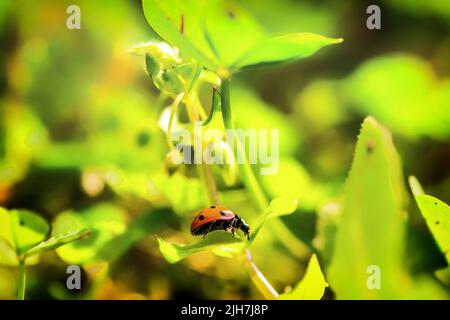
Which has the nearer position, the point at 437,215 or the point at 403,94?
the point at 437,215

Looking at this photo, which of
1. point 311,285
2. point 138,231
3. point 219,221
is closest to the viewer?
point 311,285

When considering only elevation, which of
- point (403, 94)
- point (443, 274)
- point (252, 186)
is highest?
point (403, 94)

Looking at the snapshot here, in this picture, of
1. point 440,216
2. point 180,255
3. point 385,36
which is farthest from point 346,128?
point 180,255

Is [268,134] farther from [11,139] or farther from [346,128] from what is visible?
[11,139]

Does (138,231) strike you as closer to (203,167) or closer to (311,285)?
(203,167)

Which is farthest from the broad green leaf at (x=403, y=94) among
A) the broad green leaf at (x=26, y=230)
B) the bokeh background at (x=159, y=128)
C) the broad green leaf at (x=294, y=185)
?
the broad green leaf at (x=26, y=230)

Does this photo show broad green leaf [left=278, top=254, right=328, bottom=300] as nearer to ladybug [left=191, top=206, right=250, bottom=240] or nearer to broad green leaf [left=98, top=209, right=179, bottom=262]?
ladybug [left=191, top=206, right=250, bottom=240]

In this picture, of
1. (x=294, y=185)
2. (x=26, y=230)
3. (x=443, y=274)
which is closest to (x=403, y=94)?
(x=294, y=185)
